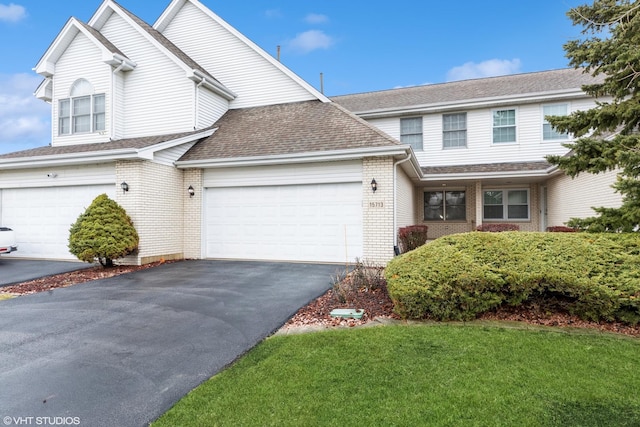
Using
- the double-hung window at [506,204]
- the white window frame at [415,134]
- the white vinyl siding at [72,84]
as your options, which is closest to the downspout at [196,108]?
the white vinyl siding at [72,84]

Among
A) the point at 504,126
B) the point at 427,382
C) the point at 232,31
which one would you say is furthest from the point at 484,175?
the point at 427,382

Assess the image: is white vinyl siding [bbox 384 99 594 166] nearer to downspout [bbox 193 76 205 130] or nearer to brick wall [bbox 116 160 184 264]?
downspout [bbox 193 76 205 130]

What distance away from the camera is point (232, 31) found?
46.8 ft

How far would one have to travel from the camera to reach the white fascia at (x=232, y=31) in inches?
529

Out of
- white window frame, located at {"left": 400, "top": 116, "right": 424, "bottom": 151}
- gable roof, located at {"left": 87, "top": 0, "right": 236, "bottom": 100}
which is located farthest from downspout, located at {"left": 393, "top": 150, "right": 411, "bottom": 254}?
gable roof, located at {"left": 87, "top": 0, "right": 236, "bottom": 100}

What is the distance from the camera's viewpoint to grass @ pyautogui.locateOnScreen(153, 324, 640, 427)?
2748 millimetres

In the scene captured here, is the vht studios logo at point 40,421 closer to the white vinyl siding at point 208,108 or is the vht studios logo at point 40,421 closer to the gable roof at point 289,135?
the gable roof at point 289,135

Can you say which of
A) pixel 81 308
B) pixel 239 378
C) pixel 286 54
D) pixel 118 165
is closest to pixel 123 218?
pixel 118 165

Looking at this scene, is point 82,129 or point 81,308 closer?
point 81,308

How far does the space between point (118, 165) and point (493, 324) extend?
10.3 metres

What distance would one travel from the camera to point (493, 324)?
15.9ft

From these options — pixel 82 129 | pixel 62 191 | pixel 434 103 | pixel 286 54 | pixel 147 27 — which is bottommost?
pixel 62 191

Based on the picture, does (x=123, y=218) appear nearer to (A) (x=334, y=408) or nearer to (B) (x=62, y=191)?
(B) (x=62, y=191)

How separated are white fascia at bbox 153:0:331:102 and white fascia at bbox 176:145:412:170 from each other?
398 centimetres
